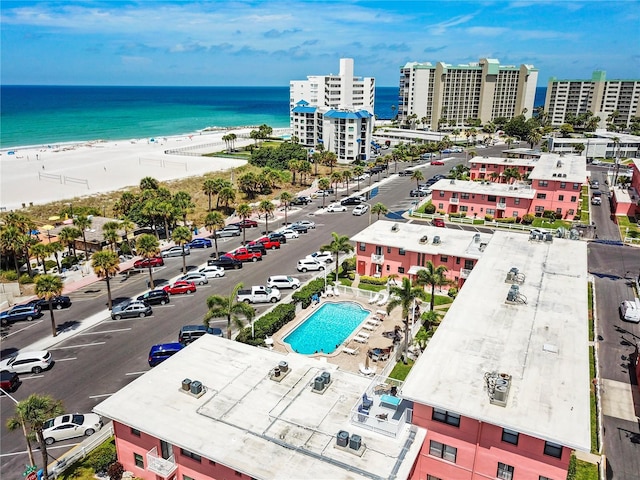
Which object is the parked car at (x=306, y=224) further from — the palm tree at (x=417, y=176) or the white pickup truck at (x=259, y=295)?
the palm tree at (x=417, y=176)

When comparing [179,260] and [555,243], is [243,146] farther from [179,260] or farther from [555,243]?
[555,243]

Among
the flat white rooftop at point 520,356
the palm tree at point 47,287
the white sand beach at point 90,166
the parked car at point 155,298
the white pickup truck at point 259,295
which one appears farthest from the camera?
the white sand beach at point 90,166

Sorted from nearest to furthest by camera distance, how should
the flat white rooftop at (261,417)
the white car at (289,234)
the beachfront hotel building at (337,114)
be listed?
1. the flat white rooftop at (261,417)
2. the white car at (289,234)
3. the beachfront hotel building at (337,114)

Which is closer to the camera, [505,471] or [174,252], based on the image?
[505,471]

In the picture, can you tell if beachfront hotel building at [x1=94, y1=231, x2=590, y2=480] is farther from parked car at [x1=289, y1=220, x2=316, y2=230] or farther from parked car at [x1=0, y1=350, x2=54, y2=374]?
parked car at [x1=289, y1=220, x2=316, y2=230]

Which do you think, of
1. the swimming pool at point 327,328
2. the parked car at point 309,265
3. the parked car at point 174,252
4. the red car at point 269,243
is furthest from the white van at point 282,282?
the parked car at point 174,252

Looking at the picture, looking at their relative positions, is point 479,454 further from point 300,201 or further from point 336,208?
point 300,201

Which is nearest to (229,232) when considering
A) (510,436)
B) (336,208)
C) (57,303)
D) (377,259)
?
(336,208)
